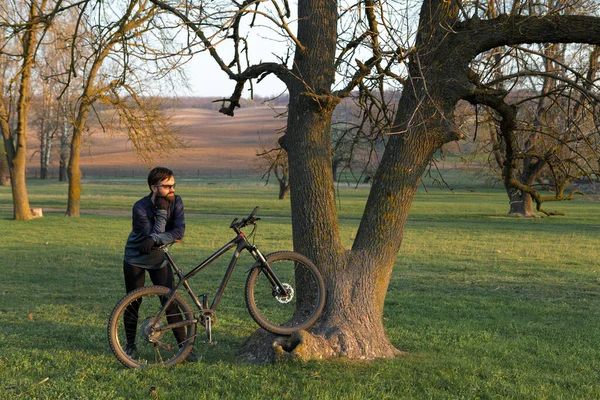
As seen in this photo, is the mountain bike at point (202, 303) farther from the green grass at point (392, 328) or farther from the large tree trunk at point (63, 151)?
the large tree trunk at point (63, 151)

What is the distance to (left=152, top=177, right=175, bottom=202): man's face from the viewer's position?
607 centimetres

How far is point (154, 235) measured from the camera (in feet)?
19.4

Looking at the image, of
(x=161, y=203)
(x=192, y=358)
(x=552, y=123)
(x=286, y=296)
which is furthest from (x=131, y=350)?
(x=552, y=123)

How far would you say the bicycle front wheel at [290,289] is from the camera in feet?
19.9

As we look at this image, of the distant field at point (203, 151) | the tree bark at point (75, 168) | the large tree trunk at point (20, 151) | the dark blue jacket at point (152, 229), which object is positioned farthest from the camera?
the distant field at point (203, 151)

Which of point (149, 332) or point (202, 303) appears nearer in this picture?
point (149, 332)

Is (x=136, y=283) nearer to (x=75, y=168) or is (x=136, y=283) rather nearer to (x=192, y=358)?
(x=192, y=358)

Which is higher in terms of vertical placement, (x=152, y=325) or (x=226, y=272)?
(x=226, y=272)

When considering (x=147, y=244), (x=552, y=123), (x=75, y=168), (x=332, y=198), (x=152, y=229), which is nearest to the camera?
(x=147, y=244)

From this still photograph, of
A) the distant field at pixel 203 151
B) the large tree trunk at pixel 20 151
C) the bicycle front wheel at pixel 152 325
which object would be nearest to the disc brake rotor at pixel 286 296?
the bicycle front wheel at pixel 152 325

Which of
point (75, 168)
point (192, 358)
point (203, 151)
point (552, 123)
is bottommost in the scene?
point (192, 358)

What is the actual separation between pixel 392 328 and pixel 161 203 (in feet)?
12.1

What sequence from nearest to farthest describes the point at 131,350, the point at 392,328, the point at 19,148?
the point at 131,350, the point at 392,328, the point at 19,148

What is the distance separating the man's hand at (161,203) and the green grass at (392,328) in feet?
4.59
